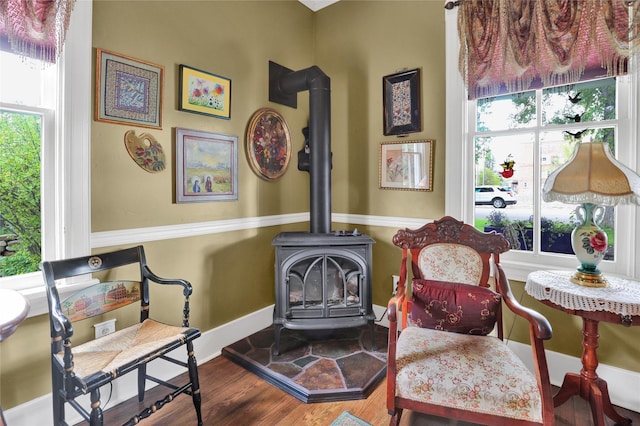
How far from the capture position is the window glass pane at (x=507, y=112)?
220cm

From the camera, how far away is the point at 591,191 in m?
1.58

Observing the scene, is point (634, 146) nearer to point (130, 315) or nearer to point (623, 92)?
point (623, 92)

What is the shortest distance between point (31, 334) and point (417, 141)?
2.76 metres

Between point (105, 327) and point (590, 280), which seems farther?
point (105, 327)

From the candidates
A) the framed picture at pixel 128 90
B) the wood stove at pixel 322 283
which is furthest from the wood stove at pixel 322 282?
the framed picture at pixel 128 90

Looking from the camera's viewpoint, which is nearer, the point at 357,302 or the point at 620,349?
the point at 620,349

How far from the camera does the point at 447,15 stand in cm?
240

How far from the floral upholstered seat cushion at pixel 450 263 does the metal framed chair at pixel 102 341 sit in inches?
55.0

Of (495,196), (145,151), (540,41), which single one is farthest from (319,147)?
(540,41)

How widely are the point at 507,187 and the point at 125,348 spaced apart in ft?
8.44

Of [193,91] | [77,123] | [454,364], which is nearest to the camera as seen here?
[454,364]

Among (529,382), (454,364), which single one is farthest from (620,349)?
(454,364)

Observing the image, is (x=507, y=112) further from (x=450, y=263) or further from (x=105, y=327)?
(x=105, y=327)

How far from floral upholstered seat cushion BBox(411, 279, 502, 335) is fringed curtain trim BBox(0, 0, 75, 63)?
2299 mm
